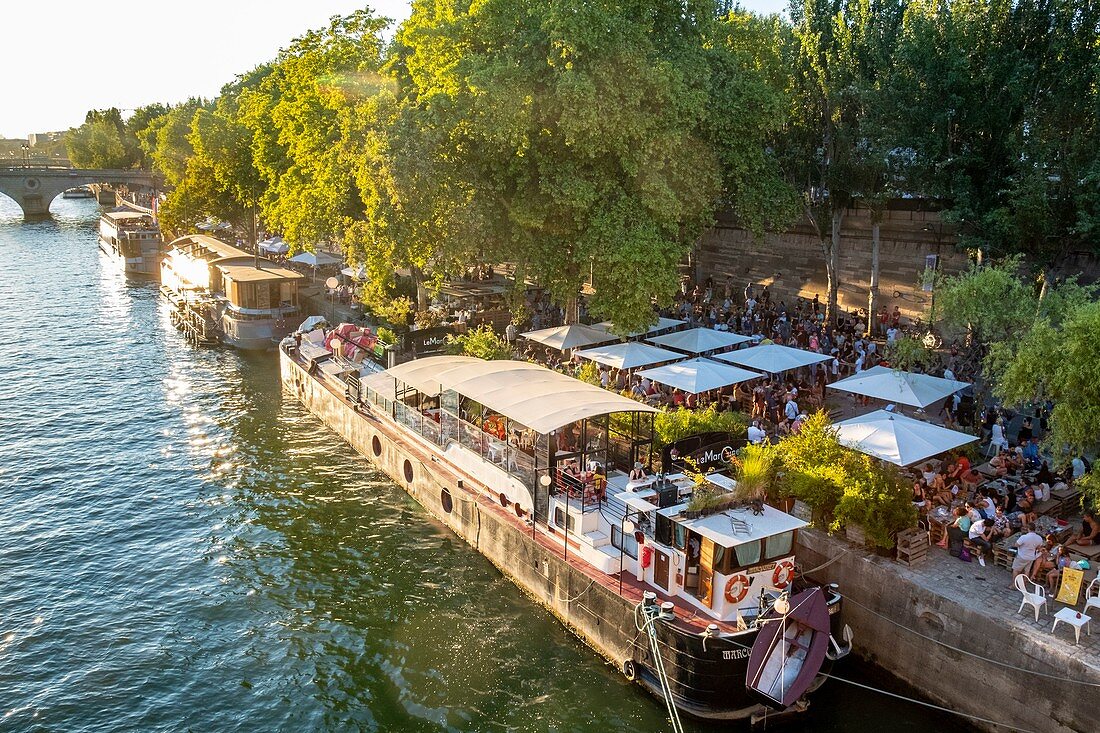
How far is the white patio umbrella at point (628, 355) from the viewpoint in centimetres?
2811

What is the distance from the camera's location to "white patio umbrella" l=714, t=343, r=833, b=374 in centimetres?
2719

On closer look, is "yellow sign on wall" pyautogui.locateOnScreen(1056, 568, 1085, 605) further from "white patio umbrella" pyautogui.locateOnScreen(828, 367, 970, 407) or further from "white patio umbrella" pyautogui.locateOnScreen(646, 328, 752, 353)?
"white patio umbrella" pyautogui.locateOnScreen(646, 328, 752, 353)

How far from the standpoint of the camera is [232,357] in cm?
4419

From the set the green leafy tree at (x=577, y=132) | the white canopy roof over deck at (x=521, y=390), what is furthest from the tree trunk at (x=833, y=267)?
the white canopy roof over deck at (x=521, y=390)

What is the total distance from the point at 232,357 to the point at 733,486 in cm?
3263

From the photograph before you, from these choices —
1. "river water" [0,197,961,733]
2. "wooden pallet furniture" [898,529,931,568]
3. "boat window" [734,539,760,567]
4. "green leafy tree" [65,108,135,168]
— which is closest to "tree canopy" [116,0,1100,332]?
"river water" [0,197,961,733]

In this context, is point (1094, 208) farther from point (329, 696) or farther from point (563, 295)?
point (329, 696)

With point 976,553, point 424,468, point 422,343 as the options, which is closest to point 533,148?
point 422,343

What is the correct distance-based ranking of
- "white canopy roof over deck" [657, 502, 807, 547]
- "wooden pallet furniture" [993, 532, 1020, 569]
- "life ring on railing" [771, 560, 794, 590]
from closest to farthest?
"white canopy roof over deck" [657, 502, 807, 547]
"life ring on railing" [771, 560, 794, 590]
"wooden pallet furniture" [993, 532, 1020, 569]

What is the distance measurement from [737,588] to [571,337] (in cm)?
1600

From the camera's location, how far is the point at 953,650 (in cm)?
1587

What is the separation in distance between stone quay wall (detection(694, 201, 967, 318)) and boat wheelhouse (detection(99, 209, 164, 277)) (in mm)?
49109

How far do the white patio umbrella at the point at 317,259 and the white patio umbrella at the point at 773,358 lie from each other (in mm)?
33697

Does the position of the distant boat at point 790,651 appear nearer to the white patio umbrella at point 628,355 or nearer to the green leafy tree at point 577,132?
the white patio umbrella at point 628,355
